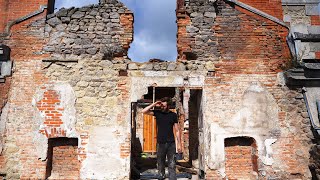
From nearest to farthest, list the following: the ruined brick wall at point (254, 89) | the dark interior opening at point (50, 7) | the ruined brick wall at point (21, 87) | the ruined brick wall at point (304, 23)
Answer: the ruined brick wall at point (21, 87), the ruined brick wall at point (254, 89), the ruined brick wall at point (304, 23), the dark interior opening at point (50, 7)

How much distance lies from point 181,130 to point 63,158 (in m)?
6.25

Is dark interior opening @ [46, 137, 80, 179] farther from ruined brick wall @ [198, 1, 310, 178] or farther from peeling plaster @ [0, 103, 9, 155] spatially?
ruined brick wall @ [198, 1, 310, 178]

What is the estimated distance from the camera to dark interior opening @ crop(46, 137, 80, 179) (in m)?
6.27

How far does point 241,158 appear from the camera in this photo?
6508mm

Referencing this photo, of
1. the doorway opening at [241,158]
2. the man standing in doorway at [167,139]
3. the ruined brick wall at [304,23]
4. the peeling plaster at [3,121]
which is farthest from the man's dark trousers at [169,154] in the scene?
the peeling plaster at [3,121]

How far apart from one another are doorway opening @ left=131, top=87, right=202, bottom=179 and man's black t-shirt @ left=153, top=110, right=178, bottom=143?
83 centimetres

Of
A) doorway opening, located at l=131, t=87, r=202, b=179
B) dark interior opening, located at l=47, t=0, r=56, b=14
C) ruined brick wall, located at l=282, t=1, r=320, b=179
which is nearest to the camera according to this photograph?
ruined brick wall, located at l=282, t=1, r=320, b=179

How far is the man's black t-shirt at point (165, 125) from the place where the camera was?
5.54 metres

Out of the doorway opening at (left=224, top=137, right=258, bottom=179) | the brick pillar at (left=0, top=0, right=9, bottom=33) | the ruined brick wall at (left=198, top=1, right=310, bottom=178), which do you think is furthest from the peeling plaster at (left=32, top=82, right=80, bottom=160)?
the doorway opening at (left=224, top=137, right=258, bottom=179)

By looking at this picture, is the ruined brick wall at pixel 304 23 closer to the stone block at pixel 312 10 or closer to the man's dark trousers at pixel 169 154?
the stone block at pixel 312 10

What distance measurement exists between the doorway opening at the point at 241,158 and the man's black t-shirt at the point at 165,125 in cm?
166

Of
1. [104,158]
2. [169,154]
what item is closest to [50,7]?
[104,158]

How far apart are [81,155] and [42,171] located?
90cm

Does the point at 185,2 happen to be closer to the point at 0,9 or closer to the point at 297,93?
the point at 297,93
